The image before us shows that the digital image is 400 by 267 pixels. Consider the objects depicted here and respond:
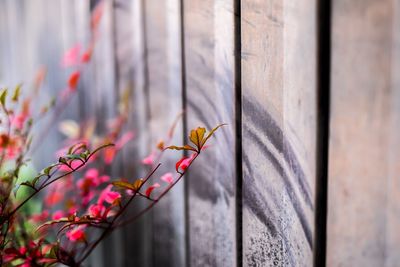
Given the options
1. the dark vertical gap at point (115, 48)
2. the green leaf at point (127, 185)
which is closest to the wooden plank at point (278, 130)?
the green leaf at point (127, 185)

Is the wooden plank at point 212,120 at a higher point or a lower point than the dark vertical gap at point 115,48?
lower

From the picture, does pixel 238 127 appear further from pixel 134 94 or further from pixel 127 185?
pixel 134 94

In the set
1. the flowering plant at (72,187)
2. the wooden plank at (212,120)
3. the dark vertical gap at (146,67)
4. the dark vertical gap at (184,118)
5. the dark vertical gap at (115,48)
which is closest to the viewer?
the flowering plant at (72,187)

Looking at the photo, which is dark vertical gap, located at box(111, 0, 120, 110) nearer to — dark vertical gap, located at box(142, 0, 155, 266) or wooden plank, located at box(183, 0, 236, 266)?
dark vertical gap, located at box(142, 0, 155, 266)

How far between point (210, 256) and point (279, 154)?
405 mm

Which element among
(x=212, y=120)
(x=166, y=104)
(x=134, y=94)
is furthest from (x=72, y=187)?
(x=212, y=120)

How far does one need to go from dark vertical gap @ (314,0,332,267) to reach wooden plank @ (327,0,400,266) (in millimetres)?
19

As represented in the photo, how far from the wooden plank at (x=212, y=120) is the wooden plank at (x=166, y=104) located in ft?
0.21

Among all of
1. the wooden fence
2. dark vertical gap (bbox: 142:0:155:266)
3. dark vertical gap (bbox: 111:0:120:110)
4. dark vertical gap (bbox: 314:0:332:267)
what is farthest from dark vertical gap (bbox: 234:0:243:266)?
dark vertical gap (bbox: 111:0:120:110)

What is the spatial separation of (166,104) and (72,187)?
513 mm

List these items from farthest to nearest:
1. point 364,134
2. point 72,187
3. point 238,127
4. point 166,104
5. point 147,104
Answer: point 72,187
point 147,104
point 166,104
point 238,127
point 364,134

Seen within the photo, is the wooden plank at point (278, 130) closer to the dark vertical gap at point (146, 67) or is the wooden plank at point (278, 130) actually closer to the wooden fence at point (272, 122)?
the wooden fence at point (272, 122)

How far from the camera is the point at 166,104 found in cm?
151

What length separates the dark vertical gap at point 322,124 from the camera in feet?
2.85
